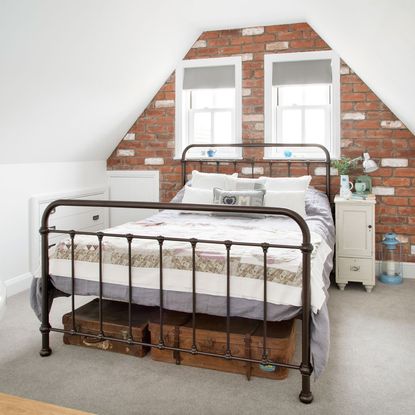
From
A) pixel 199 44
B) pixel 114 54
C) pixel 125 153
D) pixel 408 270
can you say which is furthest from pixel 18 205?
pixel 408 270

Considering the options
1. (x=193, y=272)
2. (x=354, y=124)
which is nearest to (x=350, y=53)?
(x=354, y=124)

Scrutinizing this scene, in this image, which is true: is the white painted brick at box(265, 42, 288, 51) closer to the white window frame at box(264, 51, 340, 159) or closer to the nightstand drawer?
the white window frame at box(264, 51, 340, 159)

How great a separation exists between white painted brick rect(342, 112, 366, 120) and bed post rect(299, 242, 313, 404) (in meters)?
2.70

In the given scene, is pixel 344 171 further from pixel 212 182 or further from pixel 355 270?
pixel 212 182

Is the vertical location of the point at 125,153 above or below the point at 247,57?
below

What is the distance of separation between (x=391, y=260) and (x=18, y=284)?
3392 mm

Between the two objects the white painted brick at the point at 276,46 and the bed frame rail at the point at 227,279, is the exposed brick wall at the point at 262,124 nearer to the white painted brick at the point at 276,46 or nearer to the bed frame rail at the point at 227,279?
the white painted brick at the point at 276,46

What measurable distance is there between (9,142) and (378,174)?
3.30 m

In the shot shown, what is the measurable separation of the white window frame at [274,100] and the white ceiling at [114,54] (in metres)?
0.24

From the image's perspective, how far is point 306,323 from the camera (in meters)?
2.21

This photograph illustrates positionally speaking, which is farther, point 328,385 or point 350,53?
point 350,53

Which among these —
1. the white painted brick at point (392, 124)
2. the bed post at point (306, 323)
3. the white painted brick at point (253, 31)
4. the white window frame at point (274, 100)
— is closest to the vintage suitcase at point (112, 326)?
the bed post at point (306, 323)

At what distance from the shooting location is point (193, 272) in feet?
7.98

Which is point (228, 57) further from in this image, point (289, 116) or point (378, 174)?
point (378, 174)
